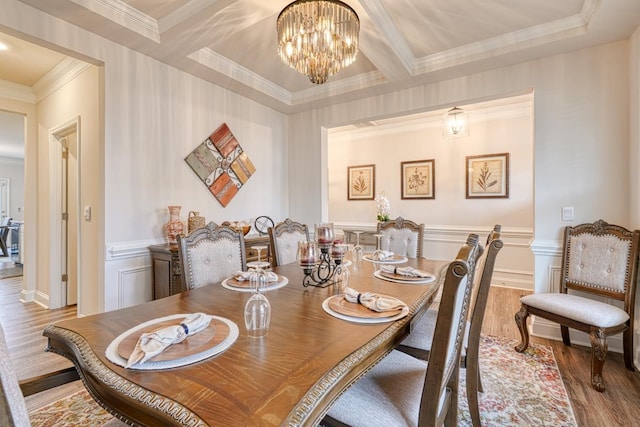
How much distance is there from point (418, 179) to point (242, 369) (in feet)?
16.1

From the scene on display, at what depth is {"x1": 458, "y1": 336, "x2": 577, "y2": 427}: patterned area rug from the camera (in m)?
1.75

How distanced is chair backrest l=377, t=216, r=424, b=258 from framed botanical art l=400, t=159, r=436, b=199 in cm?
239

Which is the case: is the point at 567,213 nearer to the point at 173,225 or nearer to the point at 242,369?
the point at 242,369

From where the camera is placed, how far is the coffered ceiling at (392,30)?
2252mm

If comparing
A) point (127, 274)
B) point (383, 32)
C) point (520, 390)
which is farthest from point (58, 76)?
point (520, 390)

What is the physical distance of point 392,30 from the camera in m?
2.56

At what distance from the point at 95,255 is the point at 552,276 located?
4.28m

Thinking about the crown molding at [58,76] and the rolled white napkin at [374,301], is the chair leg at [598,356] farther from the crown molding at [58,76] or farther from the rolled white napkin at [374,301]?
the crown molding at [58,76]

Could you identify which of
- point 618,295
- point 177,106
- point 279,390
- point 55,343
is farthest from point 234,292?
point 618,295

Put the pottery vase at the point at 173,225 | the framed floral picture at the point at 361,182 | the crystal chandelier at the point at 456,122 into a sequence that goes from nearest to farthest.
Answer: the pottery vase at the point at 173,225 → the crystal chandelier at the point at 456,122 → the framed floral picture at the point at 361,182

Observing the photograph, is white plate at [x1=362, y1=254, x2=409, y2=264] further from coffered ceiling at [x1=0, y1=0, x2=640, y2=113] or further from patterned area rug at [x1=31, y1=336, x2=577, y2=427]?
coffered ceiling at [x1=0, y1=0, x2=640, y2=113]

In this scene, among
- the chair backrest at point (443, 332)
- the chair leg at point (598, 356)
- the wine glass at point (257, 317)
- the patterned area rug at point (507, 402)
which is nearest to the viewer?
the chair backrest at point (443, 332)

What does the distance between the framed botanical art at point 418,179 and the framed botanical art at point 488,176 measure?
1.86 ft

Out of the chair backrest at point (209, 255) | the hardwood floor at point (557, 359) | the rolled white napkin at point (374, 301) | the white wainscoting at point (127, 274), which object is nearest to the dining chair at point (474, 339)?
the rolled white napkin at point (374, 301)
